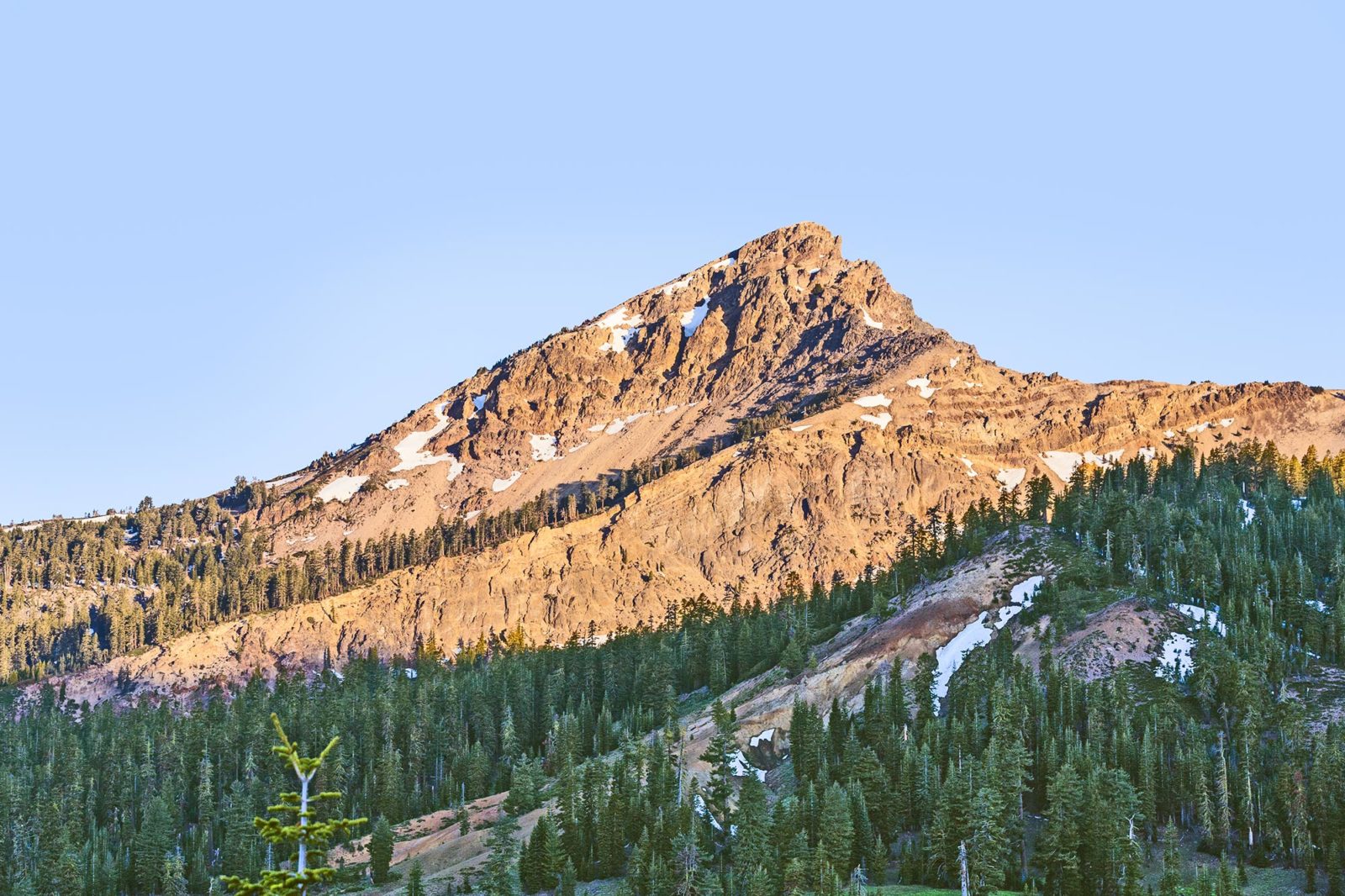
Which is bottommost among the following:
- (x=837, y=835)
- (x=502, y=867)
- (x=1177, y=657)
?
(x=502, y=867)

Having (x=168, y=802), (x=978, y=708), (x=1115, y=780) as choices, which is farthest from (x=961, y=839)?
(x=168, y=802)

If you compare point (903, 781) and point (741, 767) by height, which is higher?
point (741, 767)

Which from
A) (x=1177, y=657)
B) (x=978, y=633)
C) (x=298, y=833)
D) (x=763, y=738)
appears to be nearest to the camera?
(x=298, y=833)

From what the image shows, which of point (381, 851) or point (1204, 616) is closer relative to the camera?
point (381, 851)

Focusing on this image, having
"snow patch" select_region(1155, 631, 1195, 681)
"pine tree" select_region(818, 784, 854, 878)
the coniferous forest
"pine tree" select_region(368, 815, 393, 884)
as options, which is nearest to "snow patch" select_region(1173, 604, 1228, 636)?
the coniferous forest

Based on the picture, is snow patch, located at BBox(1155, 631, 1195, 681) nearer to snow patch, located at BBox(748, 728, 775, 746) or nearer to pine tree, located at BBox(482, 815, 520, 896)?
snow patch, located at BBox(748, 728, 775, 746)

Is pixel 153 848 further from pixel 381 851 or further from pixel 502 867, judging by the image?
pixel 502 867

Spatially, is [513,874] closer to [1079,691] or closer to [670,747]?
[670,747]

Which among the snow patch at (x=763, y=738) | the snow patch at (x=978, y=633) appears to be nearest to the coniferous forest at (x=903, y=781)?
the snow patch at (x=763, y=738)

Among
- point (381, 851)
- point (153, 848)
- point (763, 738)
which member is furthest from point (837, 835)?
point (153, 848)

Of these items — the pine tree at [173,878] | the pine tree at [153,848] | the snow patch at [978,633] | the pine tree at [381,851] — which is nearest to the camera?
the pine tree at [381,851]

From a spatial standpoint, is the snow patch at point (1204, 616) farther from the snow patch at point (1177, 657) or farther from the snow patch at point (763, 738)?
the snow patch at point (763, 738)

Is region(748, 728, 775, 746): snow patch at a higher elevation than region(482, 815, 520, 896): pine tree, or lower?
higher

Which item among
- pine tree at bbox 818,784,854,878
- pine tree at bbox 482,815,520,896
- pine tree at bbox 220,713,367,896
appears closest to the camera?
pine tree at bbox 220,713,367,896
